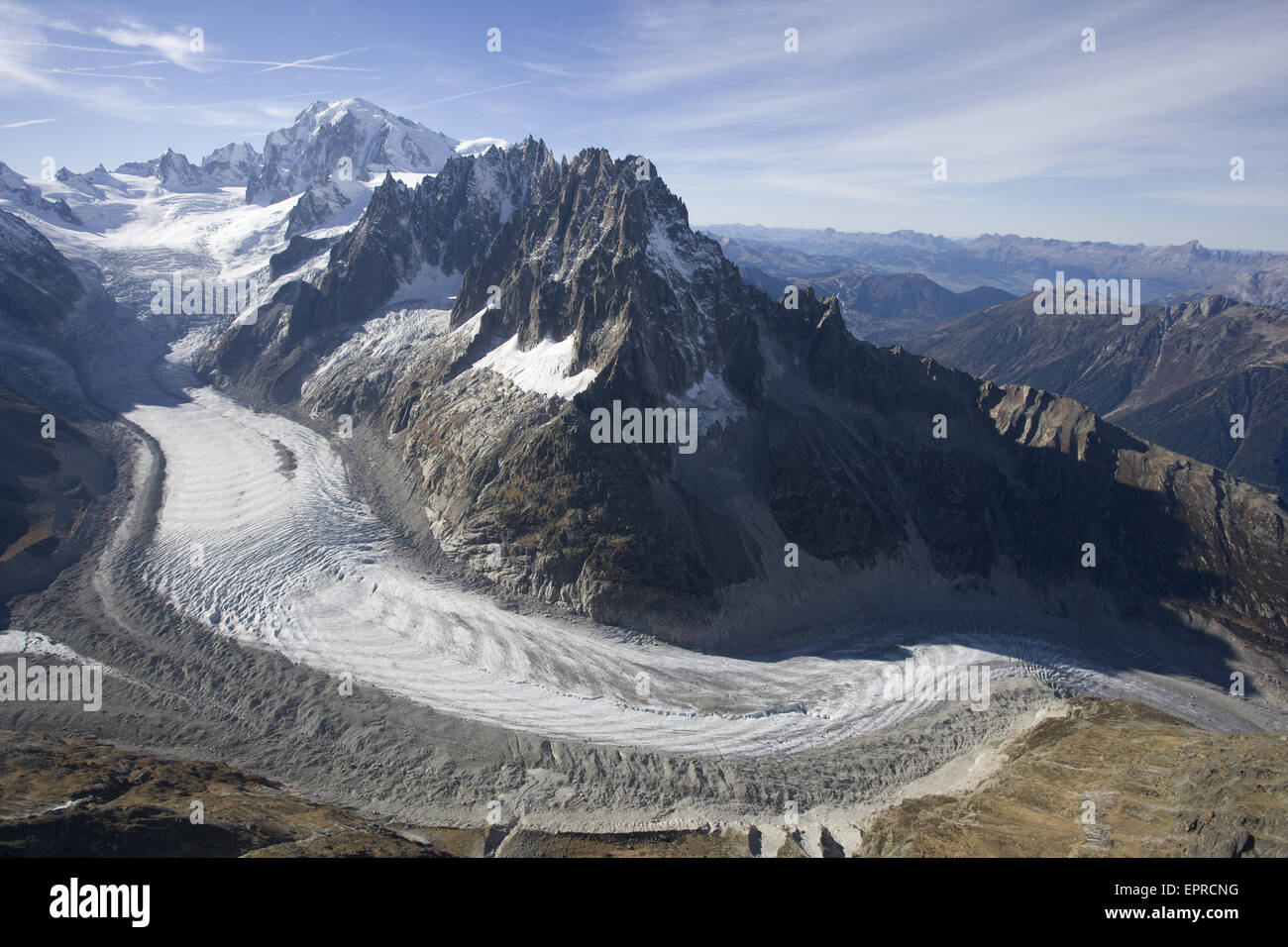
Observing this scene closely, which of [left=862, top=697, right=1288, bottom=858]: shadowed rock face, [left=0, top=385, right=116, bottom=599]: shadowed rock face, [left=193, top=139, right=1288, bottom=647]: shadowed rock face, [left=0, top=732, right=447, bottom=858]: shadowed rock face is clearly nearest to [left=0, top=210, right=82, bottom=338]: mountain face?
[left=0, top=385, right=116, bottom=599]: shadowed rock face

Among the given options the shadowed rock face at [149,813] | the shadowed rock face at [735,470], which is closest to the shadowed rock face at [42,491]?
the shadowed rock face at [149,813]

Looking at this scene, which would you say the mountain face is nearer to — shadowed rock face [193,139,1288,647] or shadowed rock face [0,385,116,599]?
shadowed rock face [0,385,116,599]

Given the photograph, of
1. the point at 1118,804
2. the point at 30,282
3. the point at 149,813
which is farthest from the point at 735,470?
the point at 30,282

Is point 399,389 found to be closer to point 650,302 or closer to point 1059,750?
point 650,302

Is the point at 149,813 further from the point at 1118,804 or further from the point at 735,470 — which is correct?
the point at 735,470

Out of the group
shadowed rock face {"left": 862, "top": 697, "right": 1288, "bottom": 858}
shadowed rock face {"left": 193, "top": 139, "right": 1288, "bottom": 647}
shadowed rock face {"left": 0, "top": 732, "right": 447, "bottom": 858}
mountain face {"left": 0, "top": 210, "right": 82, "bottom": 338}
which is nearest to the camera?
shadowed rock face {"left": 0, "top": 732, "right": 447, "bottom": 858}

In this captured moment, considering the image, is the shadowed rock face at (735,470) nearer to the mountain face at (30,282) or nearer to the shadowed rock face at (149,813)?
the shadowed rock face at (149,813)
